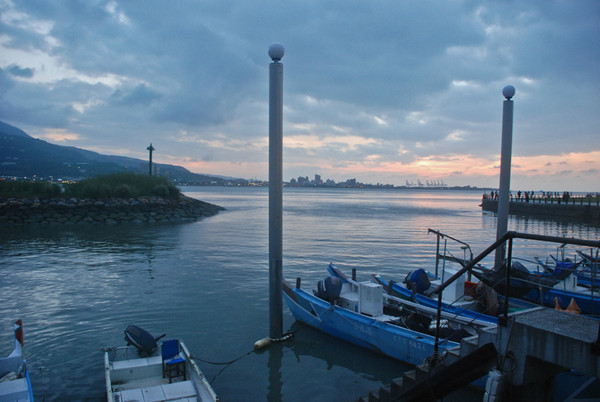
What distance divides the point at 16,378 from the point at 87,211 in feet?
120

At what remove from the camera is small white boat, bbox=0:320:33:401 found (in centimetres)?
633

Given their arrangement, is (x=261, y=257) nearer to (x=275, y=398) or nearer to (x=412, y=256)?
(x=412, y=256)

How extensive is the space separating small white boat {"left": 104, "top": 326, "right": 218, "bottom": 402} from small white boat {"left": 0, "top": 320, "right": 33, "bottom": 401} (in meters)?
1.24

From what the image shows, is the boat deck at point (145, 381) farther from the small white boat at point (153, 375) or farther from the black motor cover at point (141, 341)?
the black motor cover at point (141, 341)

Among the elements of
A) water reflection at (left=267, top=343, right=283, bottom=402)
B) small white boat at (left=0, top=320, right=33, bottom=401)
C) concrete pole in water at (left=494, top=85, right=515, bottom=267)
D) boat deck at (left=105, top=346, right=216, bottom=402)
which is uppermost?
concrete pole in water at (left=494, top=85, right=515, bottom=267)

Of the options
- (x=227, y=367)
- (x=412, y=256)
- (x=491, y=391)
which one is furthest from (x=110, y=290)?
(x=412, y=256)

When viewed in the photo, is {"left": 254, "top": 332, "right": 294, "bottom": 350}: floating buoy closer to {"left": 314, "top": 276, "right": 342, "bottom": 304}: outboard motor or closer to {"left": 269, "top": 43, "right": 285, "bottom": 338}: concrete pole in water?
{"left": 314, "top": 276, "right": 342, "bottom": 304}: outboard motor

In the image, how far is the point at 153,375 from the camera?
777cm

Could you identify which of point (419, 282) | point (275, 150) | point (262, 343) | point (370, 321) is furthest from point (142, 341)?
point (419, 282)

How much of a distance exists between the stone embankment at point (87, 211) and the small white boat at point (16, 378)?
110ft

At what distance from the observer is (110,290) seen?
597 inches

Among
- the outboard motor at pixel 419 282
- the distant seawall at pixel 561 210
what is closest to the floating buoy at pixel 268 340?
the outboard motor at pixel 419 282

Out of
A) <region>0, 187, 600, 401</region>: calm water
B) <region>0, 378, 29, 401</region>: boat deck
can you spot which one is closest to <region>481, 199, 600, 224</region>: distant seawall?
<region>0, 187, 600, 401</region>: calm water

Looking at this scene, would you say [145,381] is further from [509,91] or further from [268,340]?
[509,91]
